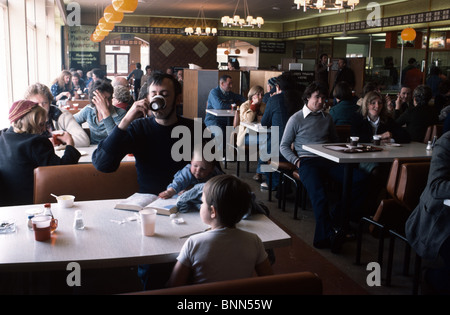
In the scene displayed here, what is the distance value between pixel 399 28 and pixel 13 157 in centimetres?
1122

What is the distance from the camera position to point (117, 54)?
24.5 meters

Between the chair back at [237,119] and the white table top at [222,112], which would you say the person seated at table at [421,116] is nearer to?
the chair back at [237,119]

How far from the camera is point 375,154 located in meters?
3.86

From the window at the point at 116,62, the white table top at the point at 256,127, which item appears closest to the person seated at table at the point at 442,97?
the white table top at the point at 256,127

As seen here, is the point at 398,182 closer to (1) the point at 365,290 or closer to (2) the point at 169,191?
(1) the point at 365,290

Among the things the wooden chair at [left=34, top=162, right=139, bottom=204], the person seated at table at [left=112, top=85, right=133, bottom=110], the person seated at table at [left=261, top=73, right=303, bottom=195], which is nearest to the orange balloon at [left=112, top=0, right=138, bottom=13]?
the person seated at table at [left=112, top=85, right=133, bottom=110]

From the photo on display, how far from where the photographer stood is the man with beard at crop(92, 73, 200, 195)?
250 cm

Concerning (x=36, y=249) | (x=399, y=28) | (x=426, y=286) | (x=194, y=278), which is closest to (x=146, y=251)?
(x=194, y=278)

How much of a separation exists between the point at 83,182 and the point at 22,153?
18.2 inches

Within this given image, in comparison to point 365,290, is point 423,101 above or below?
above

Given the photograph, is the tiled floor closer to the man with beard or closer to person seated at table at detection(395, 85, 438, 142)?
the man with beard

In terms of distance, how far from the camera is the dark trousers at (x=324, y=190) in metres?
3.87

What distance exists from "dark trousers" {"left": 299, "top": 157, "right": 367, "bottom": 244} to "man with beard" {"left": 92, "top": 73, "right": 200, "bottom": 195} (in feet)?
5.66

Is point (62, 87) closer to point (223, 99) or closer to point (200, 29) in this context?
point (223, 99)
